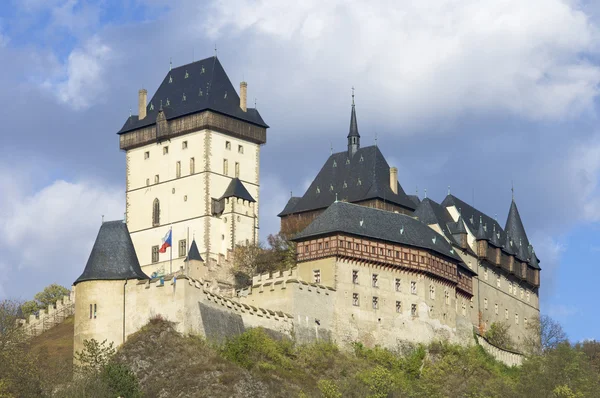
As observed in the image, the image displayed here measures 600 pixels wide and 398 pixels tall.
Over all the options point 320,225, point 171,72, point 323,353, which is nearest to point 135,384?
point 323,353

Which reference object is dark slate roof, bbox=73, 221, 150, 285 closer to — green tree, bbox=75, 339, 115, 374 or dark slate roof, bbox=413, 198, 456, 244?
green tree, bbox=75, 339, 115, 374

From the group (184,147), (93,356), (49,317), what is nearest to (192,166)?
(184,147)

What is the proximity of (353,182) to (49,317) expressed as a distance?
22.9m

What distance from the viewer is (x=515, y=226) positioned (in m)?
131

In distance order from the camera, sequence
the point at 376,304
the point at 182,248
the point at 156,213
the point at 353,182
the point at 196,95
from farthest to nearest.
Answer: the point at 196,95 < the point at 156,213 < the point at 353,182 < the point at 182,248 < the point at 376,304

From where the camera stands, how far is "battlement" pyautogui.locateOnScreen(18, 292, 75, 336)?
108688 mm

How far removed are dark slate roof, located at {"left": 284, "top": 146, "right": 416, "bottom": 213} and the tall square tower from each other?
13.7ft

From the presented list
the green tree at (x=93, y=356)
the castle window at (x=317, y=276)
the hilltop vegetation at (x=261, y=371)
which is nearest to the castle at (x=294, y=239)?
the castle window at (x=317, y=276)

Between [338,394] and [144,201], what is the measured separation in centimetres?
3567

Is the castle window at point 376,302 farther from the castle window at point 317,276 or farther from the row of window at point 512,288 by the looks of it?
the row of window at point 512,288

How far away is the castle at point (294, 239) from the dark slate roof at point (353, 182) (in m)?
0.11

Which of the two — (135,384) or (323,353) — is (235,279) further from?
(135,384)

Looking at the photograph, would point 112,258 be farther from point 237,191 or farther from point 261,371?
point 237,191

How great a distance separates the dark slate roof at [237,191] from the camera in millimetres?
115688
